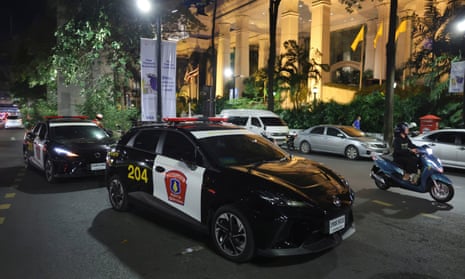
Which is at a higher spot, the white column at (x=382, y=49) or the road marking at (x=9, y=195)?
the white column at (x=382, y=49)

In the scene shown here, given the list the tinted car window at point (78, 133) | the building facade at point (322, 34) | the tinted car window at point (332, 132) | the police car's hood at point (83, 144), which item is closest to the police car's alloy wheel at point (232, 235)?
the police car's hood at point (83, 144)

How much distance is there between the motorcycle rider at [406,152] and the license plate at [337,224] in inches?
156

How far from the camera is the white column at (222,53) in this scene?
36906 mm

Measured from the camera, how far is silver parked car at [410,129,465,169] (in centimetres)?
1045

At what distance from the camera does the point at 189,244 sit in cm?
482

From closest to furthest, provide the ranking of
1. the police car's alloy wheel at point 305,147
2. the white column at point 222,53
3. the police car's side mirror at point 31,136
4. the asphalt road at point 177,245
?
the asphalt road at point 177,245 → the police car's side mirror at point 31,136 → the police car's alloy wheel at point 305,147 → the white column at point 222,53

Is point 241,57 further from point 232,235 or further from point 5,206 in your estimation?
point 232,235

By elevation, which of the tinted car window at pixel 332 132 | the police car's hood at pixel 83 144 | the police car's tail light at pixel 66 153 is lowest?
the police car's tail light at pixel 66 153

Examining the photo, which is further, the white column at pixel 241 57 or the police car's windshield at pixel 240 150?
the white column at pixel 241 57

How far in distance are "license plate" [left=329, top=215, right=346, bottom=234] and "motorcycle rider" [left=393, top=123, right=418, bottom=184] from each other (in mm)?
3970

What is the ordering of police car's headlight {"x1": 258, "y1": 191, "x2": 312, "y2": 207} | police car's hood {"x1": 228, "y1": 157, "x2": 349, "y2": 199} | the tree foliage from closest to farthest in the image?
police car's headlight {"x1": 258, "y1": 191, "x2": 312, "y2": 207}
police car's hood {"x1": 228, "y1": 157, "x2": 349, "y2": 199}
the tree foliage

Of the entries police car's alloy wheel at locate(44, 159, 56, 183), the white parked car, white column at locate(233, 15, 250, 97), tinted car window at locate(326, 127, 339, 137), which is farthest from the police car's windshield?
the white parked car

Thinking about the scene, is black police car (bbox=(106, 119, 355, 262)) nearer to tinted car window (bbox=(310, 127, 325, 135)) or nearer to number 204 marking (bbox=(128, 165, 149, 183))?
number 204 marking (bbox=(128, 165, 149, 183))

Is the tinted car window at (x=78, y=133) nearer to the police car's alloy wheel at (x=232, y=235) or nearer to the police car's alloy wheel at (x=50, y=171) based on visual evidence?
the police car's alloy wheel at (x=50, y=171)
